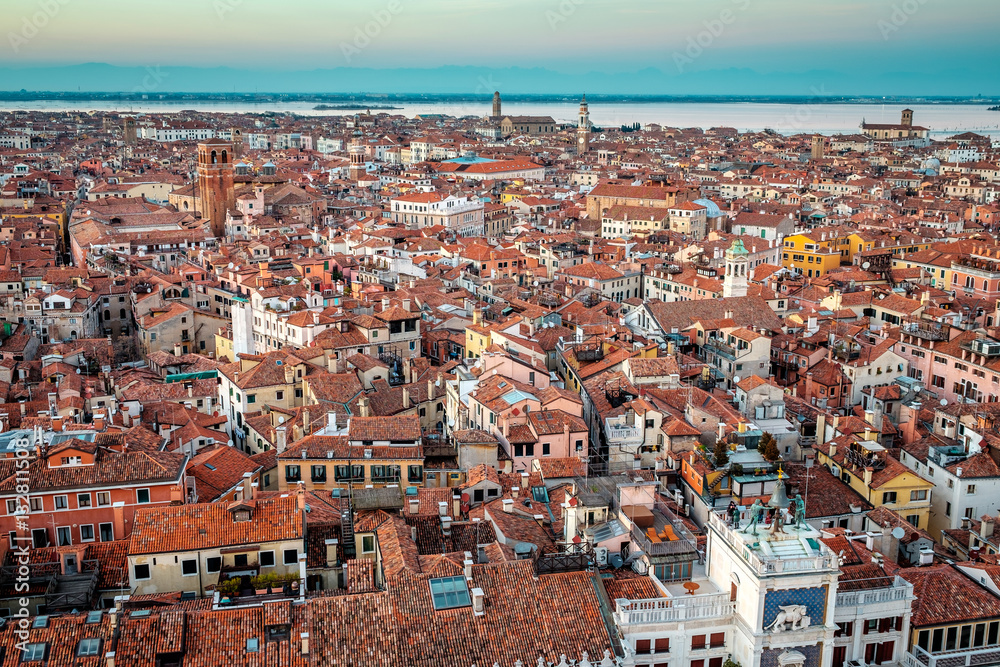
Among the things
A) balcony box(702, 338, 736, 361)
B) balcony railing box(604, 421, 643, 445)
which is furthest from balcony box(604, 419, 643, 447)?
balcony box(702, 338, 736, 361)

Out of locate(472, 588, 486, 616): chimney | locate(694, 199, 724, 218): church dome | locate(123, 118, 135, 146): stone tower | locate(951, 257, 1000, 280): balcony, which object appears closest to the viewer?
locate(472, 588, 486, 616): chimney

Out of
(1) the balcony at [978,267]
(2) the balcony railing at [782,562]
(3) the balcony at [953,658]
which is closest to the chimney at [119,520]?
(2) the balcony railing at [782,562]

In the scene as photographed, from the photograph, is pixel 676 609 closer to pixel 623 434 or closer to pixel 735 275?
pixel 623 434

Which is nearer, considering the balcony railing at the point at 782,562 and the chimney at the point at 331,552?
the balcony railing at the point at 782,562

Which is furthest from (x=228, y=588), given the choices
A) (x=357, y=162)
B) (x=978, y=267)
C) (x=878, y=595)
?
(x=357, y=162)

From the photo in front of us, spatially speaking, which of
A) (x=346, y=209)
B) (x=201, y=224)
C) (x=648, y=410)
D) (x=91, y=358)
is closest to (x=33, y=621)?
A: (x=648, y=410)

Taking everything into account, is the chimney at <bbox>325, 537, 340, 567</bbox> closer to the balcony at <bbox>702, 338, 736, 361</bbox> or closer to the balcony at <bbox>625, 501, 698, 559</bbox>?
the balcony at <bbox>625, 501, 698, 559</bbox>

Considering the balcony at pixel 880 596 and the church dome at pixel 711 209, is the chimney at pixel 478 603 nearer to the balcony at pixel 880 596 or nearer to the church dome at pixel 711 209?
the balcony at pixel 880 596
